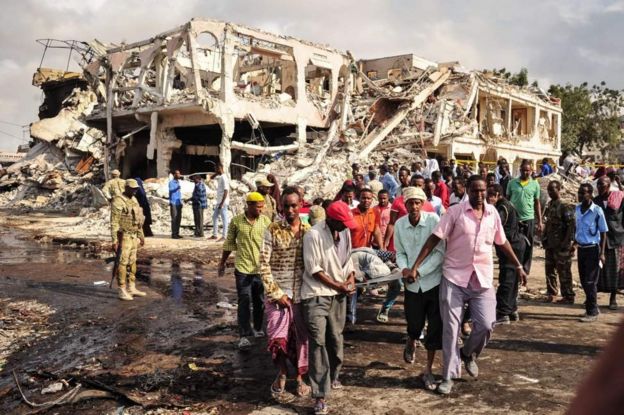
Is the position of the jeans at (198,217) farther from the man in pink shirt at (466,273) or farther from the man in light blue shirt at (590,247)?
the man in pink shirt at (466,273)

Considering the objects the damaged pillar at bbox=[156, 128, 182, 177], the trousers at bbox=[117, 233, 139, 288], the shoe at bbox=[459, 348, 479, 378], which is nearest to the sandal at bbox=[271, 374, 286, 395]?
the shoe at bbox=[459, 348, 479, 378]

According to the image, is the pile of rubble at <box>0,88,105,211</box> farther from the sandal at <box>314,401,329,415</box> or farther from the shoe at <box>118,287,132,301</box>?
the sandal at <box>314,401,329,415</box>

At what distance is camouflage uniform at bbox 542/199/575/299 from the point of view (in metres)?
6.86

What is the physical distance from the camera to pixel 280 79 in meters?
24.2

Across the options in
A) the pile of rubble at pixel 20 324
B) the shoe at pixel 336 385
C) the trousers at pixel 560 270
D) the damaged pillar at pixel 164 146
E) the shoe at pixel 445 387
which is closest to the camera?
the shoe at pixel 445 387

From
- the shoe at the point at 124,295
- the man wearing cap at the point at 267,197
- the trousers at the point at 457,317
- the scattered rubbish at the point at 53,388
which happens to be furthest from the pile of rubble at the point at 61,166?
the trousers at the point at 457,317

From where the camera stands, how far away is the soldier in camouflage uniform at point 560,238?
22.5 ft

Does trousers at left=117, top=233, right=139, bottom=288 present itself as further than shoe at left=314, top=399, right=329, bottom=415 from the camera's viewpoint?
Yes

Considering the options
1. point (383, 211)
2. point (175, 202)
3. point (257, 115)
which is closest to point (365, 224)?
point (383, 211)

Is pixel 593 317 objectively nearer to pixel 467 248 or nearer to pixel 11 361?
pixel 467 248

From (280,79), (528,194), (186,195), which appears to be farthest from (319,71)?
(528,194)

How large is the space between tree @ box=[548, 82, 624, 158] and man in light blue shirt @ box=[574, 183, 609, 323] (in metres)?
36.8

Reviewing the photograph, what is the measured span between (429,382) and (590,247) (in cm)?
320

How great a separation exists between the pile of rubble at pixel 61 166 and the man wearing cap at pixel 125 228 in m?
14.6
